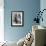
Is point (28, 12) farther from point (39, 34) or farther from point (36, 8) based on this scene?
point (39, 34)

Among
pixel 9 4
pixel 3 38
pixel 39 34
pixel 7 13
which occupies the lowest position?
pixel 3 38

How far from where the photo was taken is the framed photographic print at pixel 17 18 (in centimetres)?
562

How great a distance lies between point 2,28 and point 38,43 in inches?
127

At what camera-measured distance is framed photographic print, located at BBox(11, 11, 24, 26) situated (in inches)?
221

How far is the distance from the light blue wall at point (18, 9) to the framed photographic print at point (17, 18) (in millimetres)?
125

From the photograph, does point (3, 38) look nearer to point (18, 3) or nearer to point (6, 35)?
point (6, 35)

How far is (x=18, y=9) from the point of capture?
18.4ft

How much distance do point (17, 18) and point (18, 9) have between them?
0.38 metres

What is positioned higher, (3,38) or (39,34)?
(39,34)

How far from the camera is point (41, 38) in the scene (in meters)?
2.63

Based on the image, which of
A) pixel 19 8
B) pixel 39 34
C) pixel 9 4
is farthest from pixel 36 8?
pixel 39 34

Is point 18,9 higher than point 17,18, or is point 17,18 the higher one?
point 18,9

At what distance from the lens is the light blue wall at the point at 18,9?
5.59 metres

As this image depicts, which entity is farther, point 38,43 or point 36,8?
point 36,8
